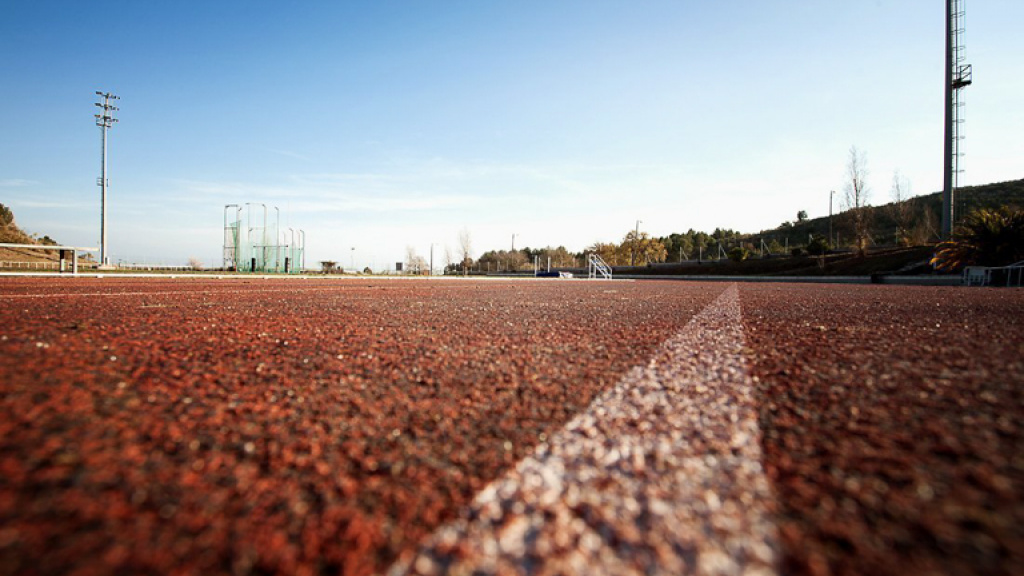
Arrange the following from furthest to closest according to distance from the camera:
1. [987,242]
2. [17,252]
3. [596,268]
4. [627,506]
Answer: [596,268] < [17,252] < [987,242] < [627,506]

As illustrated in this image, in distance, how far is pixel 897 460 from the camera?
1.11 m

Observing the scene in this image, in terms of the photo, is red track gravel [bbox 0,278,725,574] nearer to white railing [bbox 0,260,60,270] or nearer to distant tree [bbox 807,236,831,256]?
distant tree [bbox 807,236,831,256]

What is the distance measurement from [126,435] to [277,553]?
751 millimetres

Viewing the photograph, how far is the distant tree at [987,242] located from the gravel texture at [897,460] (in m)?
23.2

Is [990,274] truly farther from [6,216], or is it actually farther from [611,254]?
[6,216]

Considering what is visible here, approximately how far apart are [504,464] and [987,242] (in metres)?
26.3

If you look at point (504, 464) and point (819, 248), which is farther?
point (819, 248)

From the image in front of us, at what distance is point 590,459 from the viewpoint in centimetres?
117

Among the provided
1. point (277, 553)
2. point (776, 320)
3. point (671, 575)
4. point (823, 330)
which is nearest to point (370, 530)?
point (277, 553)

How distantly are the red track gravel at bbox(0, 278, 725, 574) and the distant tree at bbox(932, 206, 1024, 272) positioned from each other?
79.1ft

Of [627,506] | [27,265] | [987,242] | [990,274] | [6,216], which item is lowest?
[627,506]

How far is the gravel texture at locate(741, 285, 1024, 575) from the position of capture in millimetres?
784

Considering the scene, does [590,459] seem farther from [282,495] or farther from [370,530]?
[282,495]

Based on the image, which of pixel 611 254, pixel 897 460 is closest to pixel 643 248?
pixel 611 254
